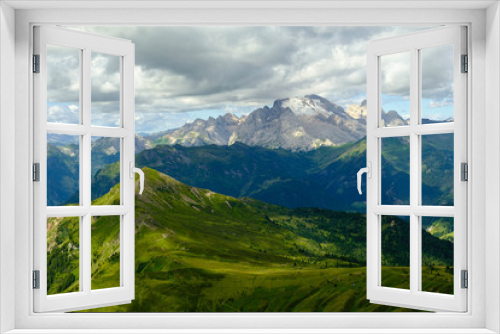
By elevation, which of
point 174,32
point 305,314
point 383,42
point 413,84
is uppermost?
point 174,32

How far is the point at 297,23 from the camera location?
243 cm

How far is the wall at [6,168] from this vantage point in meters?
2.25

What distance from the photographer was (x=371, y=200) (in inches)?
108

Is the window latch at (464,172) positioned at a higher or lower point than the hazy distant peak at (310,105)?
lower

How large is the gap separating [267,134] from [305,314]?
207 inches

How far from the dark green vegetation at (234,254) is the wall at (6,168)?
2578mm

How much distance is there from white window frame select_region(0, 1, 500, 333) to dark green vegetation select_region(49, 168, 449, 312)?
259 centimetres

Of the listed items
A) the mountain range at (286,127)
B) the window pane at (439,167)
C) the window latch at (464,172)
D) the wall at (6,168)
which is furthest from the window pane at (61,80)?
the window pane at (439,167)

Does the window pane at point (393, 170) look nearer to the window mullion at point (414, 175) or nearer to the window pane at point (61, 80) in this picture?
the window mullion at point (414, 175)

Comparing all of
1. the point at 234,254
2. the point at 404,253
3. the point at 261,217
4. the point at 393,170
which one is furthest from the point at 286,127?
the point at 404,253

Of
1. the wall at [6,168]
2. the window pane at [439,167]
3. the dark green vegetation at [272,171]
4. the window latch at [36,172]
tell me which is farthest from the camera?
the dark green vegetation at [272,171]

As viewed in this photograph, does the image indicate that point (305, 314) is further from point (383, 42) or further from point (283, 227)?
point (283, 227)

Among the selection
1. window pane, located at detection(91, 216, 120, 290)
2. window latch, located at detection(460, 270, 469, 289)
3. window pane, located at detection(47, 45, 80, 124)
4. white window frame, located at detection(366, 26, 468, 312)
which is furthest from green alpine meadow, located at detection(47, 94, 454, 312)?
window latch, located at detection(460, 270, 469, 289)

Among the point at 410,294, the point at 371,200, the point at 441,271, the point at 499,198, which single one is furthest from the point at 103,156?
the point at 441,271
